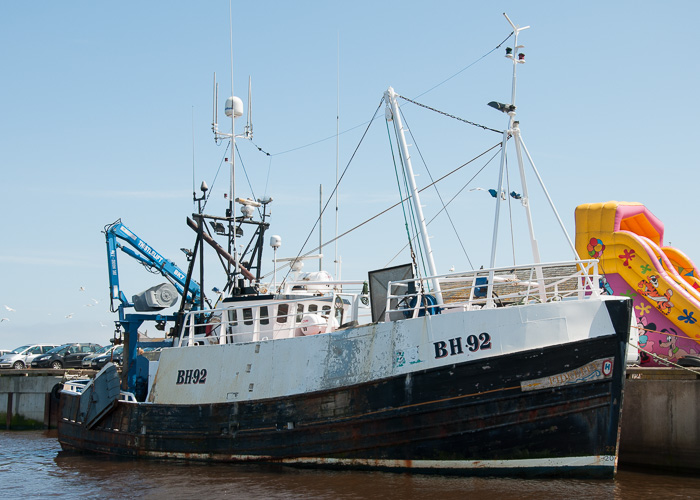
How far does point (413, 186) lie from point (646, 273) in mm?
6918

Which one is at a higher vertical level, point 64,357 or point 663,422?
point 64,357

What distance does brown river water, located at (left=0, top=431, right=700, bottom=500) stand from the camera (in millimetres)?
11156

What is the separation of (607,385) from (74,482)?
389 inches

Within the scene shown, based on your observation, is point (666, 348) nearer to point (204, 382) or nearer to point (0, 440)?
point (204, 382)

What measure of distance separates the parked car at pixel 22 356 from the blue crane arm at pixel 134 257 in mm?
18723

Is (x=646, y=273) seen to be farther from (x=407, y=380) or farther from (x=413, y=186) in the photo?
(x=407, y=380)

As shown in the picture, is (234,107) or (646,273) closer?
(646,273)

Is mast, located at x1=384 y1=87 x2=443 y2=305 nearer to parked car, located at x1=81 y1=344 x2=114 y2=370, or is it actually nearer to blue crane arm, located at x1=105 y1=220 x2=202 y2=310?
blue crane arm, located at x1=105 y1=220 x2=202 y2=310

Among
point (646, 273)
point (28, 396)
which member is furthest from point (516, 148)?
point (28, 396)

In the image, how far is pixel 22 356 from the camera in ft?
117

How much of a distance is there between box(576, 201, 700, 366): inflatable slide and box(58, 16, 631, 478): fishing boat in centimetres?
459

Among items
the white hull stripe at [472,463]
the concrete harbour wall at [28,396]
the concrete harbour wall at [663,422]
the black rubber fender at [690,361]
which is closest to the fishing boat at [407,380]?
the white hull stripe at [472,463]

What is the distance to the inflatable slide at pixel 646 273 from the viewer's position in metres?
16.8

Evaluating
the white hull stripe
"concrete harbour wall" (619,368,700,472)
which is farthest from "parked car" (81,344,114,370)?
"concrete harbour wall" (619,368,700,472)
